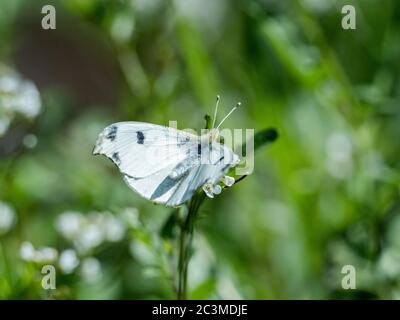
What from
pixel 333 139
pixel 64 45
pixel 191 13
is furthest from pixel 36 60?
pixel 333 139

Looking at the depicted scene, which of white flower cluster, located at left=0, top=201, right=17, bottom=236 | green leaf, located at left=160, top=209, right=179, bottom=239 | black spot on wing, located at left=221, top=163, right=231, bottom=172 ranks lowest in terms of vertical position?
green leaf, located at left=160, top=209, right=179, bottom=239

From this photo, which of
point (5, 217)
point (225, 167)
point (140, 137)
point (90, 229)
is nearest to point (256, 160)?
point (90, 229)

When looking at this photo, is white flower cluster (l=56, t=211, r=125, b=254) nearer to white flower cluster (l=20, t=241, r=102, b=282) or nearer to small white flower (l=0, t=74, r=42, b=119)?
white flower cluster (l=20, t=241, r=102, b=282)

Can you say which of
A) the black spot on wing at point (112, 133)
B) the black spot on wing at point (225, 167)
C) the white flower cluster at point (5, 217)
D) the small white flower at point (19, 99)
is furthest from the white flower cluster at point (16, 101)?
the black spot on wing at point (225, 167)

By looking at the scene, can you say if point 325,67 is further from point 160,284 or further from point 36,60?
point 36,60

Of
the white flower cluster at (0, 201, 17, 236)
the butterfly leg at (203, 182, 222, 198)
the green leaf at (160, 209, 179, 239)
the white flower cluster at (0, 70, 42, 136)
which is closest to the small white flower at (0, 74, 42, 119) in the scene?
the white flower cluster at (0, 70, 42, 136)

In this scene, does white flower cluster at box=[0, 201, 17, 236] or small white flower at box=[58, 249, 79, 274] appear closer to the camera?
small white flower at box=[58, 249, 79, 274]
